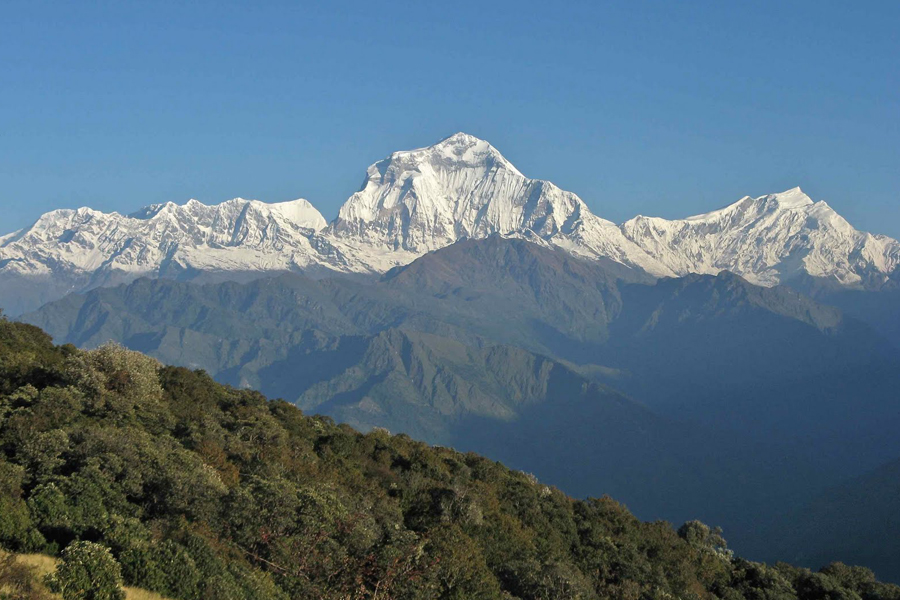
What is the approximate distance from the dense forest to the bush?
0.98 meters

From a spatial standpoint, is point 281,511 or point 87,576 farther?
point 281,511

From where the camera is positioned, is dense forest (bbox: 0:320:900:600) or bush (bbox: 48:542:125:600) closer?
bush (bbox: 48:542:125:600)

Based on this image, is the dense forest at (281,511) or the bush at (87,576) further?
the dense forest at (281,511)

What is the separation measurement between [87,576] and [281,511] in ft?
53.6

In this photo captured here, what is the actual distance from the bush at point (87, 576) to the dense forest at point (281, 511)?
98cm

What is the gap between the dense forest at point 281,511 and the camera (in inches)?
1613

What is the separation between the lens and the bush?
1339 inches

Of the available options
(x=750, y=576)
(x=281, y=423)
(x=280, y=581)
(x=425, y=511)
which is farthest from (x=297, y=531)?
(x=750, y=576)

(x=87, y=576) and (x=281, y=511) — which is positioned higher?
(x=87, y=576)

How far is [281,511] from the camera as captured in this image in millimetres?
50375

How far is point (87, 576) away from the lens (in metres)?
34.6

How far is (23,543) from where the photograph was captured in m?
40.2

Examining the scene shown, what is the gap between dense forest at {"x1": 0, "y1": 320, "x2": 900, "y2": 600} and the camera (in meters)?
41.0

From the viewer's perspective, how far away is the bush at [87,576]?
3400cm
